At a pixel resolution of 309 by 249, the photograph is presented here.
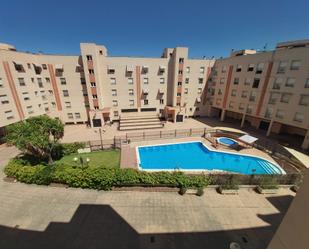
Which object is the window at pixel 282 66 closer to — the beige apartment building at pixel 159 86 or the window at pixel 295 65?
the beige apartment building at pixel 159 86

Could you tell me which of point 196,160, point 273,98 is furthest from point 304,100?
point 196,160

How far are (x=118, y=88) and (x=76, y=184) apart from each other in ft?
73.3

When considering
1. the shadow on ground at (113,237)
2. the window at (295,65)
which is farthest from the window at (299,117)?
the shadow on ground at (113,237)

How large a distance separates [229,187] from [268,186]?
3.54 metres

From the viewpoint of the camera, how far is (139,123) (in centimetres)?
3028

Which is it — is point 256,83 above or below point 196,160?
above

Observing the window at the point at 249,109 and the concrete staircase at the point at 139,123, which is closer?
the window at the point at 249,109

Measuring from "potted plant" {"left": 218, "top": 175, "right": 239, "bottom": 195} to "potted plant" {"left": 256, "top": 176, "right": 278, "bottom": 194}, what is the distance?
1.97m

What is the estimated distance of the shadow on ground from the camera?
8.31 m

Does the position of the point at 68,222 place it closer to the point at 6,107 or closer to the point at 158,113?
the point at 6,107

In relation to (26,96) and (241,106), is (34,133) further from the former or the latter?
(241,106)

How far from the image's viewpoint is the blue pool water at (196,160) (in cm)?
1773

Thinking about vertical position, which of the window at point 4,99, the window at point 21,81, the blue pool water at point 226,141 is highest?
the window at point 21,81

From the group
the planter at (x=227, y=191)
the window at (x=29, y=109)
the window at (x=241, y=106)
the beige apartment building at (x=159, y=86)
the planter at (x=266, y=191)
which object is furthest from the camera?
the window at (x=241, y=106)
